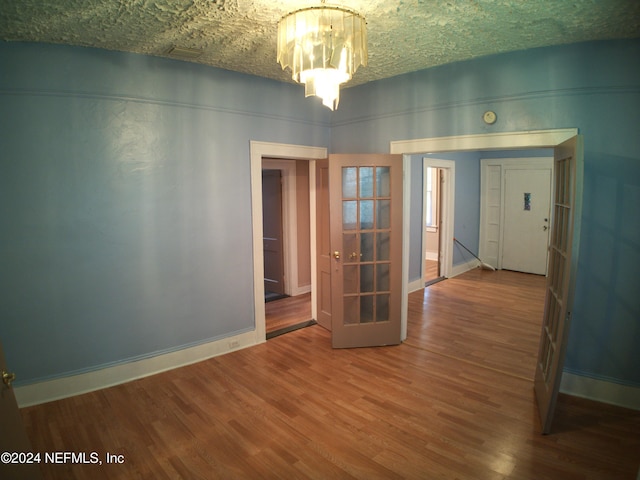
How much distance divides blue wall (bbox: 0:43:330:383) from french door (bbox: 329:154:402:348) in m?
0.95

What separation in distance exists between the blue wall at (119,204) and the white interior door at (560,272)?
108 inches

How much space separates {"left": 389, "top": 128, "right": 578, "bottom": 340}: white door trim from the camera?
2.99 m

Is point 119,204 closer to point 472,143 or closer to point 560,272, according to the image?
point 472,143

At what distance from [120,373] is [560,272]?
365 cm

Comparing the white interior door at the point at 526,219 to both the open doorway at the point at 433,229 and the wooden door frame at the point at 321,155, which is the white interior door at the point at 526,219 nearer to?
the open doorway at the point at 433,229

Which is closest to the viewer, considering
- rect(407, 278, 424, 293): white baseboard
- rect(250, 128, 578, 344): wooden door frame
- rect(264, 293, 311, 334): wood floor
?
rect(250, 128, 578, 344): wooden door frame

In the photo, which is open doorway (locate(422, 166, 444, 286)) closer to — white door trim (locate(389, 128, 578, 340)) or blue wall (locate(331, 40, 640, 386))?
white door trim (locate(389, 128, 578, 340))

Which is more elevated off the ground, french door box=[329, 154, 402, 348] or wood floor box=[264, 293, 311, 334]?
french door box=[329, 154, 402, 348]

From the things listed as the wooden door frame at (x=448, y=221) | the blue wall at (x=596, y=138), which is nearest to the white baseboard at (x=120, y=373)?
the blue wall at (x=596, y=138)

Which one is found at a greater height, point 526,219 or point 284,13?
point 284,13

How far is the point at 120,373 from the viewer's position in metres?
3.25

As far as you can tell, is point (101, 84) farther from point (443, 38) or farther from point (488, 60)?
point (488, 60)

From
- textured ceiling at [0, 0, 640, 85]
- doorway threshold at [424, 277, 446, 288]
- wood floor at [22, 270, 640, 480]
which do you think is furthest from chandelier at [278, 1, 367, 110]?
doorway threshold at [424, 277, 446, 288]

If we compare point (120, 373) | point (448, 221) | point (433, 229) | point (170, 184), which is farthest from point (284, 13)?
point (433, 229)
